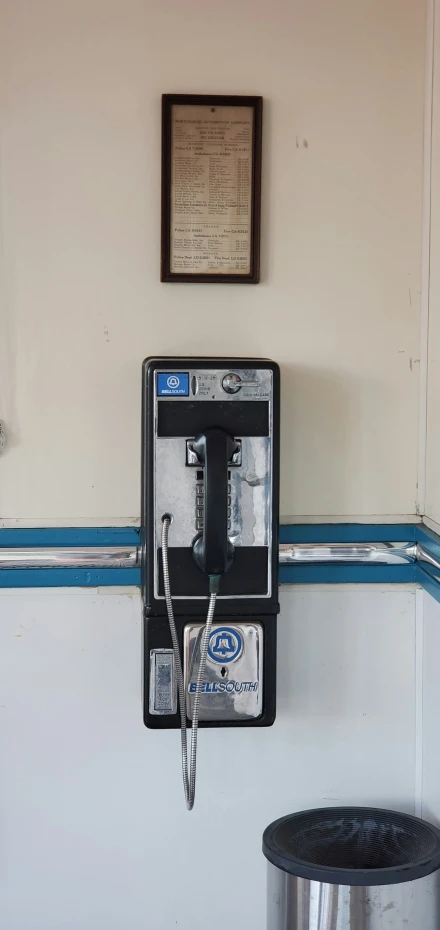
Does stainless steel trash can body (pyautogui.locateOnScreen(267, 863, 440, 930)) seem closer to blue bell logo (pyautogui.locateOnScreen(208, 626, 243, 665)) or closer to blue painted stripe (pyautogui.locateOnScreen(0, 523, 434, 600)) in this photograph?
blue bell logo (pyautogui.locateOnScreen(208, 626, 243, 665))

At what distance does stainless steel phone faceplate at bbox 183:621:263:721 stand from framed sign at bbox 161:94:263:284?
680mm

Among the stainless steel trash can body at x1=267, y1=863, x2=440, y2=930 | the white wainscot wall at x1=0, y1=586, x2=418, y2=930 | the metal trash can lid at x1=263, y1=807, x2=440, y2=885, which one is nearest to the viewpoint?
the stainless steel trash can body at x1=267, y1=863, x2=440, y2=930

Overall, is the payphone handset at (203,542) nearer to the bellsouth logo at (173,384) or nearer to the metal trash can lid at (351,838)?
the bellsouth logo at (173,384)

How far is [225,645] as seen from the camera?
1622 millimetres

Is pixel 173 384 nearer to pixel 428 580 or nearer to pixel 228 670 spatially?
pixel 228 670

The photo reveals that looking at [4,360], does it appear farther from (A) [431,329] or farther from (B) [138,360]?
(A) [431,329]

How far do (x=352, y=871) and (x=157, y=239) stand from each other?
1.22 meters

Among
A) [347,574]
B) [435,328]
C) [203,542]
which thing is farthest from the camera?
[347,574]

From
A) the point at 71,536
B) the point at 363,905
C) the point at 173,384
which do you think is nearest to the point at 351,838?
the point at 363,905

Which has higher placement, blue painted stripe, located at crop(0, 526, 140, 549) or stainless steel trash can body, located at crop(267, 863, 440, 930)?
blue painted stripe, located at crop(0, 526, 140, 549)

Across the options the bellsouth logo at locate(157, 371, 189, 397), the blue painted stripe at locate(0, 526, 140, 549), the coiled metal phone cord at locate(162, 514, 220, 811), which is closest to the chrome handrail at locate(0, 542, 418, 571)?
the blue painted stripe at locate(0, 526, 140, 549)

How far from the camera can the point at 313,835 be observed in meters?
1.76

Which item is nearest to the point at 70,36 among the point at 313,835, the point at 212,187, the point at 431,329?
the point at 212,187

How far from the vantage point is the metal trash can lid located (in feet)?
5.54
